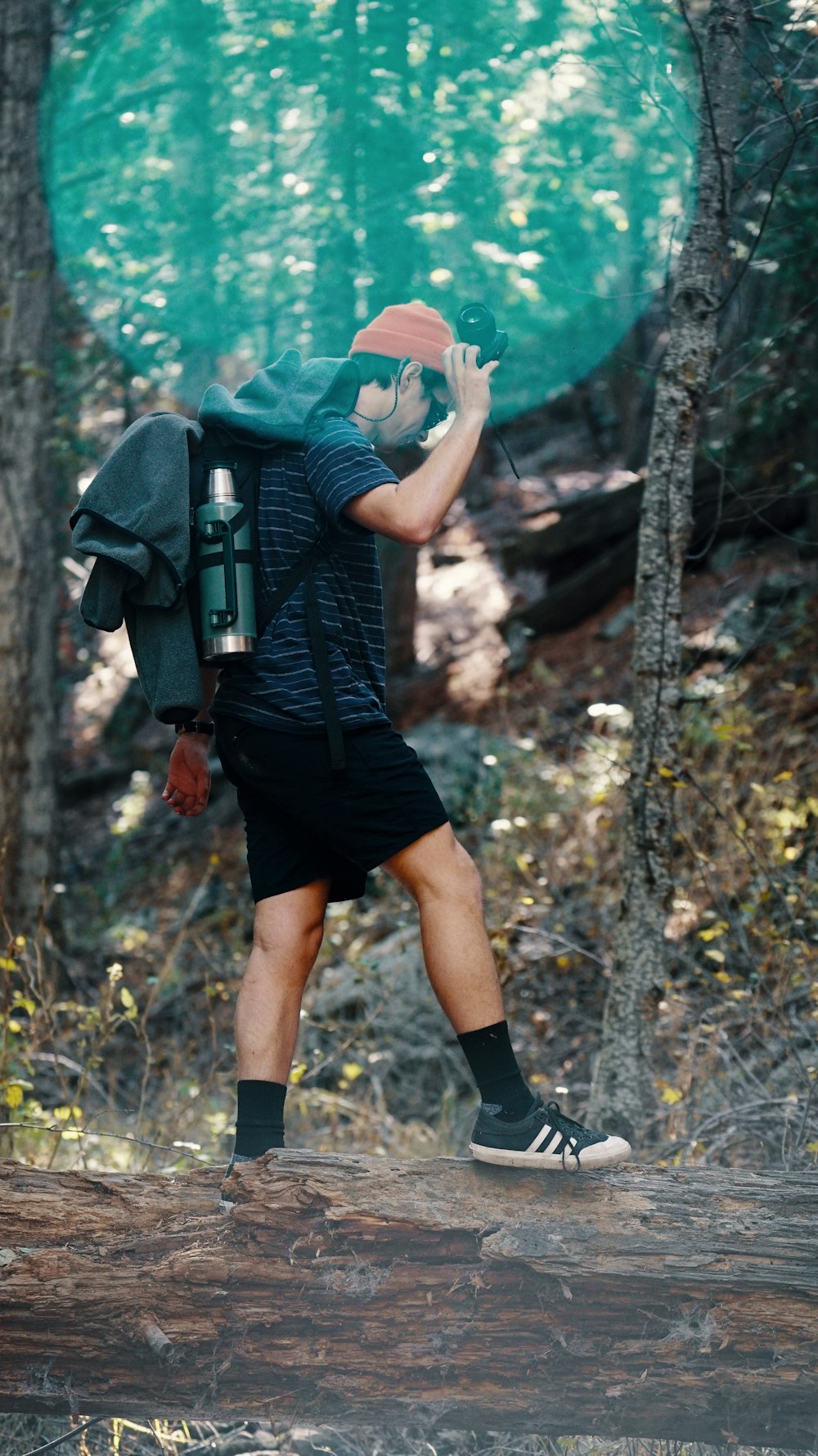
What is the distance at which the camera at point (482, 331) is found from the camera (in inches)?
116

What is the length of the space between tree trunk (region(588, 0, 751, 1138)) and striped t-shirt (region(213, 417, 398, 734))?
143cm

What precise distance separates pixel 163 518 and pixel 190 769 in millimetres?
757

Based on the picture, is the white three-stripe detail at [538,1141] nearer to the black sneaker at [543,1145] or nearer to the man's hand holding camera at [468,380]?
the black sneaker at [543,1145]

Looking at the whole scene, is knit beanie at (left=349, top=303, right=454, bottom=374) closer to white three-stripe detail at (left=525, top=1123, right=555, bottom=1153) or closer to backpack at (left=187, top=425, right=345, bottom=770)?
Answer: backpack at (left=187, top=425, right=345, bottom=770)

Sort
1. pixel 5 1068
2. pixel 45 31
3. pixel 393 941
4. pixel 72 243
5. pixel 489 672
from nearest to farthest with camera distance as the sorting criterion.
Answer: pixel 5 1068
pixel 393 941
pixel 45 31
pixel 72 243
pixel 489 672

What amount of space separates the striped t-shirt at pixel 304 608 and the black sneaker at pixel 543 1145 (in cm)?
103

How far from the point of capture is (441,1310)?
272 cm

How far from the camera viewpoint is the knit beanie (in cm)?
299

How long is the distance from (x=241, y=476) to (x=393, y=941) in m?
4.12

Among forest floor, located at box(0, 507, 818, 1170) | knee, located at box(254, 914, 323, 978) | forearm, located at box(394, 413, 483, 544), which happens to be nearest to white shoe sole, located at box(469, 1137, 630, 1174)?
knee, located at box(254, 914, 323, 978)

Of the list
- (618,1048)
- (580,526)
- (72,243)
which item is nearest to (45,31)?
(72,243)

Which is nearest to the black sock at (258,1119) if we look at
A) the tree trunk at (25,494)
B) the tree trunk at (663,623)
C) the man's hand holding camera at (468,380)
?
the tree trunk at (663,623)

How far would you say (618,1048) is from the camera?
4.20 meters

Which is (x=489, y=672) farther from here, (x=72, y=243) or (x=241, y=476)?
(x=241, y=476)
